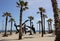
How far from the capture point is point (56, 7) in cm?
1998

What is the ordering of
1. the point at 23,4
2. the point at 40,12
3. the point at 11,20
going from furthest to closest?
the point at 11,20
the point at 40,12
the point at 23,4

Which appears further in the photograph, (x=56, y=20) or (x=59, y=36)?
(x=56, y=20)

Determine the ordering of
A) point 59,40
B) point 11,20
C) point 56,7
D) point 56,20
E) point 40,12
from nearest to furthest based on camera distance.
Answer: point 59,40 < point 56,20 < point 56,7 < point 40,12 < point 11,20

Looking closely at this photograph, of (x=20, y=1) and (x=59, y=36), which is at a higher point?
(x=20, y=1)

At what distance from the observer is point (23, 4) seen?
128 feet

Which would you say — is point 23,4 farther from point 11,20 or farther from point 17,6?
point 11,20

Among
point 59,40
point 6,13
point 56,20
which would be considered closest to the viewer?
point 59,40

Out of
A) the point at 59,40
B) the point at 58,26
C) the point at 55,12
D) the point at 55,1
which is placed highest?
the point at 55,1

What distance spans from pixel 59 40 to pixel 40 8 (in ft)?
118

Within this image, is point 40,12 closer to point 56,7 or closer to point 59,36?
point 56,7

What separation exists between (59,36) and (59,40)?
1.45 ft

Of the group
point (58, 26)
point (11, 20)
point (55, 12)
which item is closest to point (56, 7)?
point (55, 12)

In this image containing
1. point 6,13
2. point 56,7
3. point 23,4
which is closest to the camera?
point 56,7

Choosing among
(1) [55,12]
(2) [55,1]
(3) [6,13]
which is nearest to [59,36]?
(1) [55,12]
